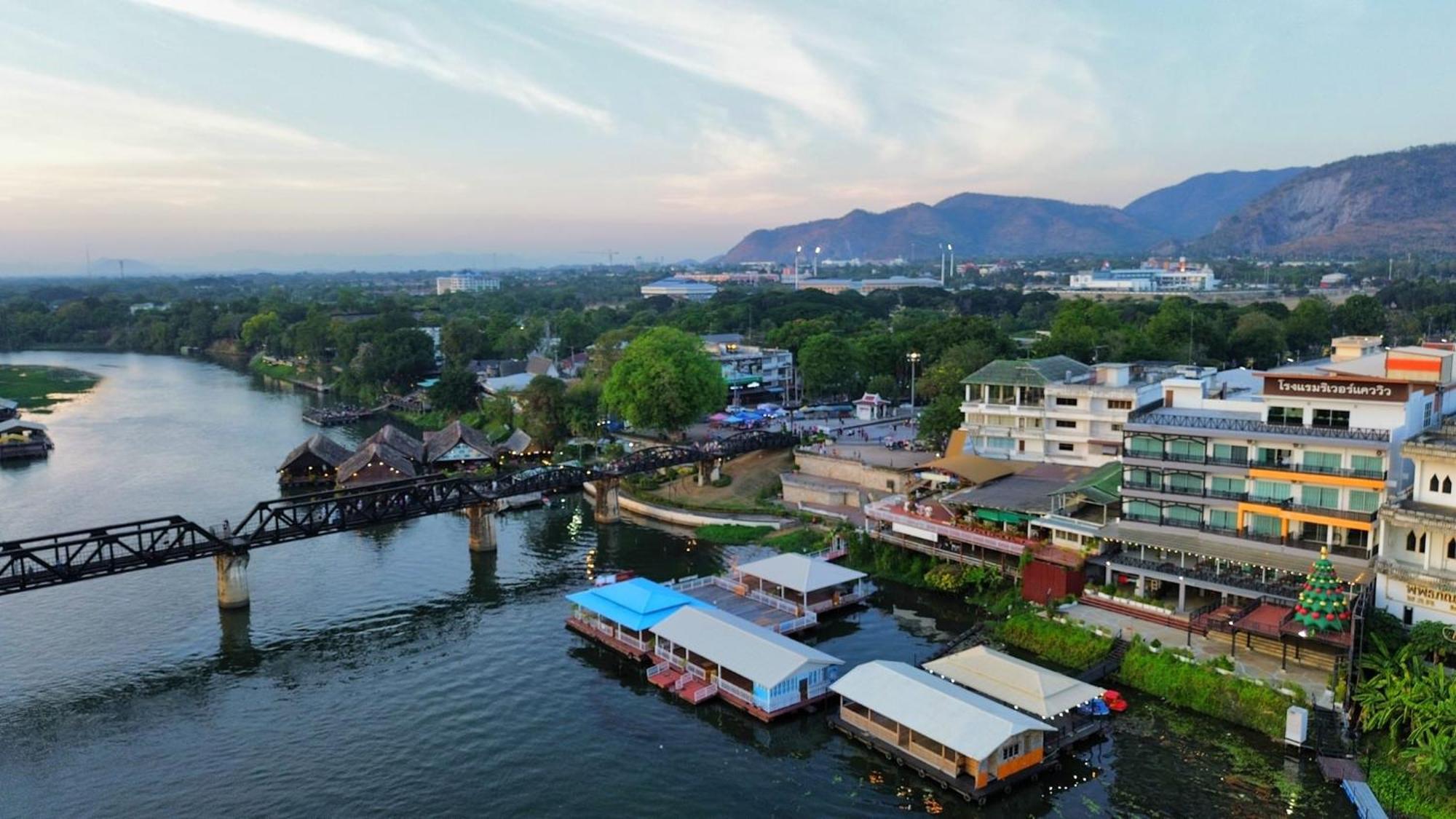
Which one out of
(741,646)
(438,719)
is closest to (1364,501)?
(741,646)

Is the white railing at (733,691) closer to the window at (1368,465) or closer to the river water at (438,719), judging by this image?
the river water at (438,719)

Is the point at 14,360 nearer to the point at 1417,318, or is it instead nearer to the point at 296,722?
the point at 296,722

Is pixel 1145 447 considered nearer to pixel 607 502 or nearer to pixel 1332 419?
pixel 1332 419

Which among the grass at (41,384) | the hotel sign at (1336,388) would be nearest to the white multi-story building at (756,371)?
the hotel sign at (1336,388)

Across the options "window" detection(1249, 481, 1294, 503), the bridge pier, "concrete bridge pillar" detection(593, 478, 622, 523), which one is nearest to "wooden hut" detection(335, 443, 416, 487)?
"concrete bridge pillar" detection(593, 478, 622, 523)

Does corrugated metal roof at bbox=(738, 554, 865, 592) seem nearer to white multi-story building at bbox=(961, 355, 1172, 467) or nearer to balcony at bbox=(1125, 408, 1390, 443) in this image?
balcony at bbox=(1125, 408, 1390, 443)
